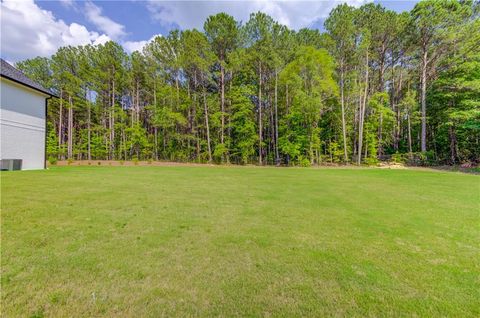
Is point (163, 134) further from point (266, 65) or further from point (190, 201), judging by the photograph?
point (190, 201)

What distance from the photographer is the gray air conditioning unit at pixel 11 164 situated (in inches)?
483

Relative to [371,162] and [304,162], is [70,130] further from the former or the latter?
[371,162]

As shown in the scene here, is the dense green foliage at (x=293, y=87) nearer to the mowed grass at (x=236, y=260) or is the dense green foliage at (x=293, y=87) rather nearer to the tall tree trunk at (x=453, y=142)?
the tall tree trunk at (x=453, y=142)

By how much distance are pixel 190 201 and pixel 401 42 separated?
87.8 ft

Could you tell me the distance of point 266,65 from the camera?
2375cm

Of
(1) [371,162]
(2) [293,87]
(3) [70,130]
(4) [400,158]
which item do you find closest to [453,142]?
(4) [400,158]

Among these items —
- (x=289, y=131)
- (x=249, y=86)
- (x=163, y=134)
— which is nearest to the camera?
(x=289, y=131)

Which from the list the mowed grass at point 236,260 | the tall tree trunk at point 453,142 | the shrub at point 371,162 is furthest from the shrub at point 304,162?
the mowed grass at point 236,260

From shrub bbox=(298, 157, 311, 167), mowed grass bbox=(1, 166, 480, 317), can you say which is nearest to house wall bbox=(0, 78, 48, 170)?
mowed grass bbox=(1, 166, 480, 317)

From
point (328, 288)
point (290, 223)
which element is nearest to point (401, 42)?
point (290, 223)

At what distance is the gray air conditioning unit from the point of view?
12.3 m

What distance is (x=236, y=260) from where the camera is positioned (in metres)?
2.92

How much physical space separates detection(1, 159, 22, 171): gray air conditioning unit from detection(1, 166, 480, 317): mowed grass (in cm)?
1025

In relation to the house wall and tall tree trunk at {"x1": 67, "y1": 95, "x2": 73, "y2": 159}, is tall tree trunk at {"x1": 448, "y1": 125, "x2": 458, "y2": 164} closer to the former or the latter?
the house wall
